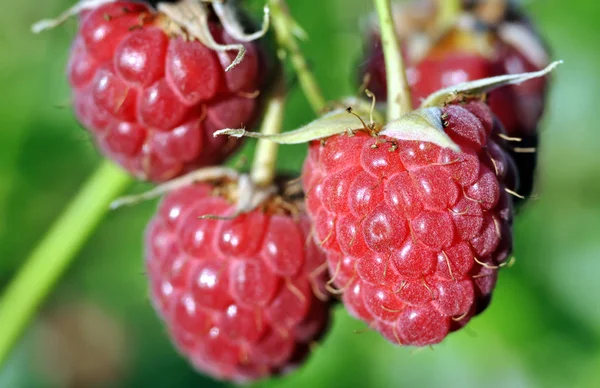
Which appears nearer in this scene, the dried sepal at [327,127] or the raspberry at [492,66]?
the dried sepal at [327,127]

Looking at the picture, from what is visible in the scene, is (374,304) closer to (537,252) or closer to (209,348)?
(209,348)

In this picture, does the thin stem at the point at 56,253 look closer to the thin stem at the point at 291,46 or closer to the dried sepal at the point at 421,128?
the thin stem at the point at 291,46

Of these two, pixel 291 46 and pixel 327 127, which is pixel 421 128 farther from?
pixel 291 46

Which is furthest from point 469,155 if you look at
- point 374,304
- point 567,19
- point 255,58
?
point 567,19

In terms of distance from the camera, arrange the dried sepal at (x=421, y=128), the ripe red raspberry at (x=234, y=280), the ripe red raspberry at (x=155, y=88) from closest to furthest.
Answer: the dried sepal at (x=421, y=128) < the ripe red raspberry at (x=155, y=88) < the ripe red raspberry at (x=234, y=280)

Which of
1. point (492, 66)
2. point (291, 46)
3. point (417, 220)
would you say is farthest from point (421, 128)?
point (492, 66)

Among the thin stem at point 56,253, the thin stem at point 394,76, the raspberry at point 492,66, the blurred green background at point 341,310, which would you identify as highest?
the thin stem at point 394,76

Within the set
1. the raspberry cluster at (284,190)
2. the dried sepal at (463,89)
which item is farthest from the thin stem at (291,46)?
the dried sepal at (463,89)
